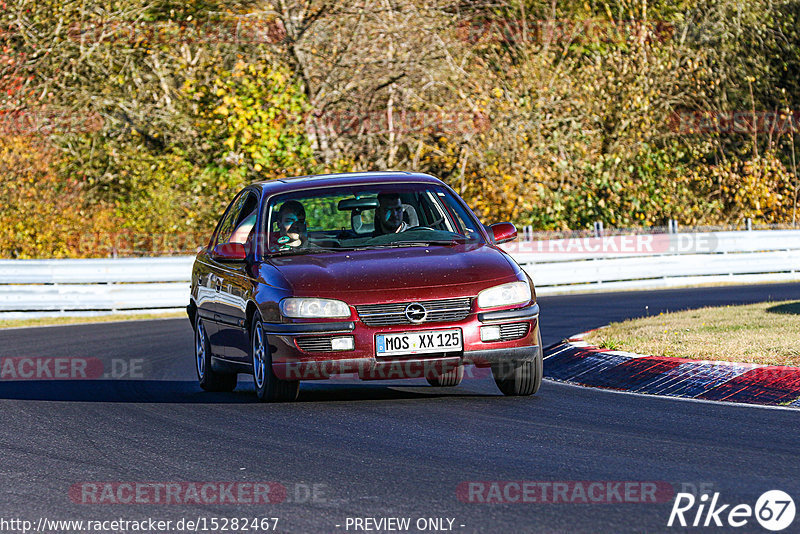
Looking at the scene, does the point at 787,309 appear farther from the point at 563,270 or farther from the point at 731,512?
the point at 563,270

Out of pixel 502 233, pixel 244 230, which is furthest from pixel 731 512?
pixel 244 230

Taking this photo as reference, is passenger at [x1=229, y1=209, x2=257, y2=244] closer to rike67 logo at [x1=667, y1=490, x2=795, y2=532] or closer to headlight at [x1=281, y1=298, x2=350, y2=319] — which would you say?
headlight at [x1=281, y1=298, x2=350, y2=319]

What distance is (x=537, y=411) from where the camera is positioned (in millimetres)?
9062

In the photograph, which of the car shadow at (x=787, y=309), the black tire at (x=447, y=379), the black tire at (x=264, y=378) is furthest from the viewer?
the car shadow at (x=787, y=309)

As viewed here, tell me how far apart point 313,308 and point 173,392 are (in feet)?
8.97

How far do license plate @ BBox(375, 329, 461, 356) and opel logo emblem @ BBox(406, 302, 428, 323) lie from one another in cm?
10

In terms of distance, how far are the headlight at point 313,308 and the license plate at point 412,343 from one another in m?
0.32

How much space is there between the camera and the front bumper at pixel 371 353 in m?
9.11

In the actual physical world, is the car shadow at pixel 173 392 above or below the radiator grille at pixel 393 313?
below

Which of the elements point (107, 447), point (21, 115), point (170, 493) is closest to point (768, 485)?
point (170, 493)

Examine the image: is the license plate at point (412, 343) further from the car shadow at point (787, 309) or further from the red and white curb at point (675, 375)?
the car shadow at point (787, 309)

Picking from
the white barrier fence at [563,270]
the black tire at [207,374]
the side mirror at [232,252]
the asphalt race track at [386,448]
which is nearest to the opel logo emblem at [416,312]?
the asphalt race track at [386,448]

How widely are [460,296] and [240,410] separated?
193cm

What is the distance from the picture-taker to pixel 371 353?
911 cm
